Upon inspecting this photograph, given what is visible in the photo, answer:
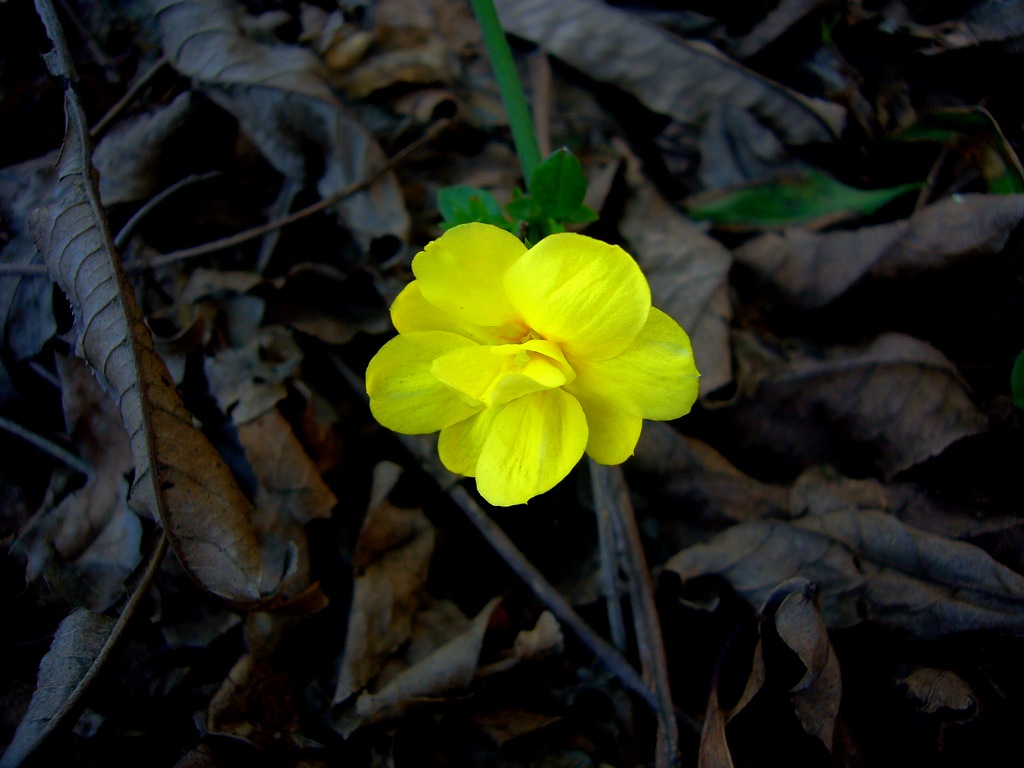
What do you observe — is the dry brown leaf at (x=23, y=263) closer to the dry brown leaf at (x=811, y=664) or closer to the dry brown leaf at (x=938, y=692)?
the dry brown leaf at (x=811, y=664)

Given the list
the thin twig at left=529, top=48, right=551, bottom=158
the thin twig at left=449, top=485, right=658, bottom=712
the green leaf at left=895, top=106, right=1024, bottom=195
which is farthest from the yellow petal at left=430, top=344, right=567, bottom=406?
the green leaf at left=895, top=106, right=1024, bottom=195

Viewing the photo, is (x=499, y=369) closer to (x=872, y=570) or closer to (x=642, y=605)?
(x=642, y=605)

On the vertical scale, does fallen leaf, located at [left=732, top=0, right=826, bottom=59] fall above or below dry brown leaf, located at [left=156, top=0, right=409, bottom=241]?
below

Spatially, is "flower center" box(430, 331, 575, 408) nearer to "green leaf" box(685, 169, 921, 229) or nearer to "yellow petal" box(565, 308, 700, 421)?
"yellow petal" box(565, 308, 700, 421)

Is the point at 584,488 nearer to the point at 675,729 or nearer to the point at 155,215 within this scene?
the point at 675,729

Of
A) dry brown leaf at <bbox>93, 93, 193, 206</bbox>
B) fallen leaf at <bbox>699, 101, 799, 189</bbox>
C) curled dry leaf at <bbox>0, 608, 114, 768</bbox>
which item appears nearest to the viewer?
curled dry leaf at <bbox>0, 608, 114, 768</bbox>

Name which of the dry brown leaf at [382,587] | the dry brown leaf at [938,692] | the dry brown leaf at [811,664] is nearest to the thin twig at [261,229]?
the dry brown leaf at [382,587]

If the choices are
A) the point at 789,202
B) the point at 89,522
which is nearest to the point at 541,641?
the point at 89,522
